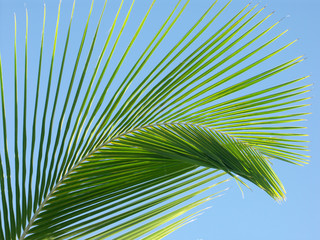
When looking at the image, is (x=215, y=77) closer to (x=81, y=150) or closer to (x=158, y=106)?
(x=158, y=106)

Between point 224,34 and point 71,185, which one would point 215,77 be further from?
point 71,185

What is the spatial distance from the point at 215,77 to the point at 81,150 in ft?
1.55

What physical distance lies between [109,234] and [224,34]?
26.5 inches

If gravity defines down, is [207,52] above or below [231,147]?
above

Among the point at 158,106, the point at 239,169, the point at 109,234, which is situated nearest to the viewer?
the point at 239,169

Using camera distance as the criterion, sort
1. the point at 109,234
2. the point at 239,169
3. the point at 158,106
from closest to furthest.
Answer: the point at 239,169, the point at 109,234, the point at 158,106

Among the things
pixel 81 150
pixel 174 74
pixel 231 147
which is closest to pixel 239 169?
pixel 231 147

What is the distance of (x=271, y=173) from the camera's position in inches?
56.0

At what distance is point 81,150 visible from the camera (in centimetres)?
128

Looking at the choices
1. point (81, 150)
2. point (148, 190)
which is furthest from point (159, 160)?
point (81, 150)

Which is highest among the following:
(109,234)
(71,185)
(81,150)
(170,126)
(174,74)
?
(174,74)

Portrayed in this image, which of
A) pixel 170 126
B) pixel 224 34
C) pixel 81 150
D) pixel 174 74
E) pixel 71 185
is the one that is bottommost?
pixel 71 185

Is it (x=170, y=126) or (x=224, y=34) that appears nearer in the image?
(x=224, y=34)

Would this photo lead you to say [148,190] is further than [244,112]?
No
